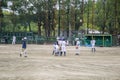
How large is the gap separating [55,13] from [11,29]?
1049cm

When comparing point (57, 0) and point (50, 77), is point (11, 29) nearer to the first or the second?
point (57, 0)

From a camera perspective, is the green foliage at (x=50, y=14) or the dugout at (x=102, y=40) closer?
the dugout at (x=102, y=40)

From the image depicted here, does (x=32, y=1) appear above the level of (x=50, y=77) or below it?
above

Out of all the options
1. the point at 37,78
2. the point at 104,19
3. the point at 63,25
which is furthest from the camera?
the point at 63,25

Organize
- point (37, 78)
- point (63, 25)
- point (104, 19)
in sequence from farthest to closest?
point (63, 25), point (104, 19), point (37, 78)

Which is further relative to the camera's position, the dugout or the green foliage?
the green foliage

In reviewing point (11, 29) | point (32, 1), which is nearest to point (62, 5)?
point (32, 1)

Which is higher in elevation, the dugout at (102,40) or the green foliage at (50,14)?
the green foliage at (50,14)

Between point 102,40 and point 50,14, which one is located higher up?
point 50,14

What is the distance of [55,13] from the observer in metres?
82.9

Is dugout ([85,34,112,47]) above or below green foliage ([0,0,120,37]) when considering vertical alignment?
below

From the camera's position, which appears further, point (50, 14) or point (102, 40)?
point (50, 14)

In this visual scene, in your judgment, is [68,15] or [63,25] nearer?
[68,15]

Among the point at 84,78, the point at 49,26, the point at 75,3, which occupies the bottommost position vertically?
the point at 84,78
